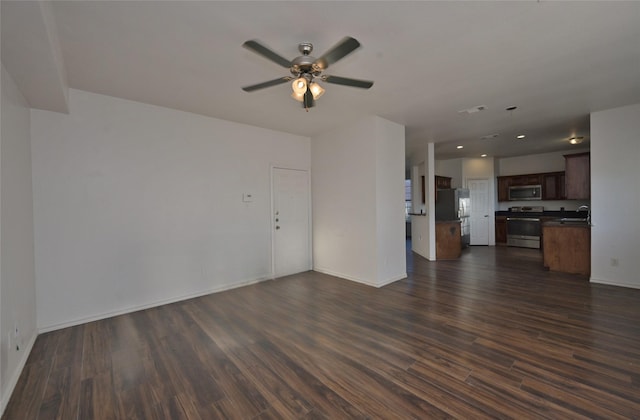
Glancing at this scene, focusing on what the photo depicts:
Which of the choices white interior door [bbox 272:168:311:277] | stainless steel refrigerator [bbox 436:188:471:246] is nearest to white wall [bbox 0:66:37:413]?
white interior door [bbox 272:168:311:277]

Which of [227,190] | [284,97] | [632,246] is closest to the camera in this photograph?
[284,97]

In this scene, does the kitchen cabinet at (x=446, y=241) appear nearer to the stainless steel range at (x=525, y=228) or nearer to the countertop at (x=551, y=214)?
the stainless steel range at (x=525, y=228)

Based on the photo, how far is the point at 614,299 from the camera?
11.6 feet

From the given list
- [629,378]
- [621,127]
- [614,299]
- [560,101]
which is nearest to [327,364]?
[629,378]

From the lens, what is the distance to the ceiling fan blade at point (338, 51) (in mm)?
1809

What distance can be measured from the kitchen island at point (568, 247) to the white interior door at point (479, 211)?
2.88 meters

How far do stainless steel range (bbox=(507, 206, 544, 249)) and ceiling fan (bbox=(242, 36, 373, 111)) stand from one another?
7355mm

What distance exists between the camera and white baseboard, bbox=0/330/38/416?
1.85 metres

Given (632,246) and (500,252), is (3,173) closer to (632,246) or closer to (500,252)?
(632,246)

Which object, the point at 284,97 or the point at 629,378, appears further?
the point at 284,97

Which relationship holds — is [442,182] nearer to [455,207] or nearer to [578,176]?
[455,207]

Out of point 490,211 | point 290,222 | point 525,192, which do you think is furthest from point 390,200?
point 525,192

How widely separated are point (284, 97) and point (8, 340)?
3.32m

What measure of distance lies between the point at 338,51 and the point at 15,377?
3447mm
